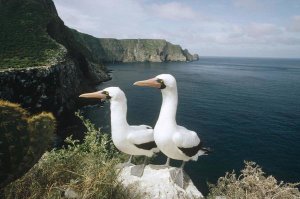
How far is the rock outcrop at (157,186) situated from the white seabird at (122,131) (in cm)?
29

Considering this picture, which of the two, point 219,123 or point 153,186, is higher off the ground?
point 153,186

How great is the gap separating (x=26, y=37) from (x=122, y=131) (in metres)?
81.3

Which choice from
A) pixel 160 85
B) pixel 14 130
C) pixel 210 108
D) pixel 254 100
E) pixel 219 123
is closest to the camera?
pixel 14 130

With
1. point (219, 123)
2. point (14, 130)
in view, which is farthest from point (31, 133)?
point (219, 123)

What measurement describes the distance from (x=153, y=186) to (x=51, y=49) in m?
71.8

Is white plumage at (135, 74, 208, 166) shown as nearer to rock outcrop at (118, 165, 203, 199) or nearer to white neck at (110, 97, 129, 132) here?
rock outcrop at (118, 165, 203, 199)

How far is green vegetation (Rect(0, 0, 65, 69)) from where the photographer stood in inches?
2603

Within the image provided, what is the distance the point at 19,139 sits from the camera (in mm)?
6715

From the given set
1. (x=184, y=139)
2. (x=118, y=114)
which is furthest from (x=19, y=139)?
(x=184, y=139)

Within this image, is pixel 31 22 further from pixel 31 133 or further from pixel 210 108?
pixel 31 133

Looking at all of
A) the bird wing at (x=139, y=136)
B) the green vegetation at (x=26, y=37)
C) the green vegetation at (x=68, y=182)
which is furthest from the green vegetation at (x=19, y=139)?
the green vegetation at (x=26, y=37)

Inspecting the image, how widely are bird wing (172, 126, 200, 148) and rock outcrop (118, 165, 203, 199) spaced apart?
120 cm

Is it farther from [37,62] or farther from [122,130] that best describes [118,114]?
[37,62]

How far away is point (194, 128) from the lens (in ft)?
178
